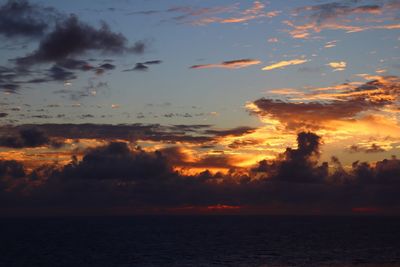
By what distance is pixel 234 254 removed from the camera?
155m

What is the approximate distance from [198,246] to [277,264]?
59542 mm

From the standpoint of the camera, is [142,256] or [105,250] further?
[105,250]

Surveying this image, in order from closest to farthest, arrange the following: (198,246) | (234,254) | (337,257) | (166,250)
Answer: (337,257), (234,254), (166,250), (198,246)

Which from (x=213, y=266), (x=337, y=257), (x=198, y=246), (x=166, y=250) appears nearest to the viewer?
(x=213, y=266)

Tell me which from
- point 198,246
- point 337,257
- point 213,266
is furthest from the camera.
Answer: point 198,246

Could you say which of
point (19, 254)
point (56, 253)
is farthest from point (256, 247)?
point (19, 254)

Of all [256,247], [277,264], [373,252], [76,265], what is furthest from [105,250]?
[373,252]

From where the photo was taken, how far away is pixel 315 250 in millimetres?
163000

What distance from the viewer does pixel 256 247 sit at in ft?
584

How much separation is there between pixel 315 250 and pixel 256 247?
22.5m

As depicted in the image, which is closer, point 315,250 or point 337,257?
point 337,257

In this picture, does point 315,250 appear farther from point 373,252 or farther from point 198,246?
point 198,246

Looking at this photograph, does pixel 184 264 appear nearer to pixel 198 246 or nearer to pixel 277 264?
pixel 277 264

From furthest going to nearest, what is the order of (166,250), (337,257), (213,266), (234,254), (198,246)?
1. (198,246)
2. (166,250)
3. (234,254)
4. (337,257)
5. (213,266)
